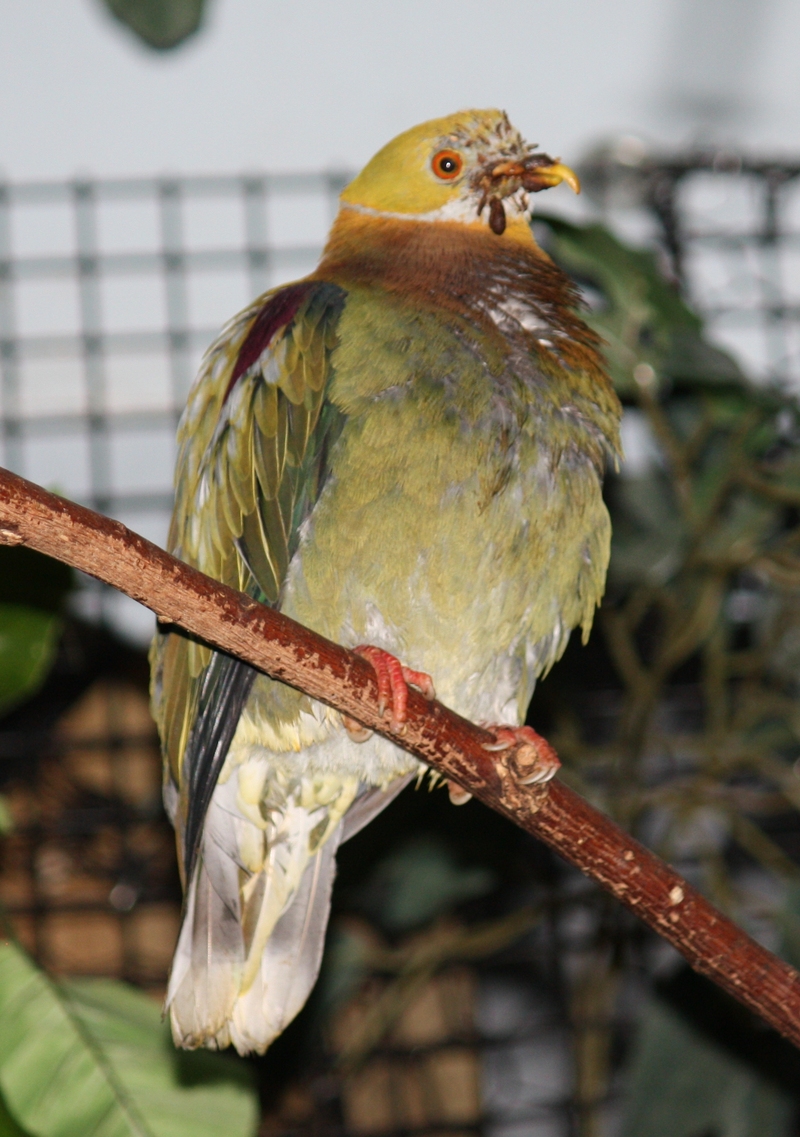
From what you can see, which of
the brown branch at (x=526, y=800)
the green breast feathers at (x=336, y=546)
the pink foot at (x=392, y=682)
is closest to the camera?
the brown branch at (x=526, y=800)

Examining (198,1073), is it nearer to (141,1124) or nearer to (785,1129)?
(141,1124)

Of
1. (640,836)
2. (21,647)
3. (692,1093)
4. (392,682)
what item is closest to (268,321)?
(392,682)

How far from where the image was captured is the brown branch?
876mm

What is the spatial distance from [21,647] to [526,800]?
76 cm

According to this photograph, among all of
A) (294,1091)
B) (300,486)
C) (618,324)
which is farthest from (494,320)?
(294,1091)

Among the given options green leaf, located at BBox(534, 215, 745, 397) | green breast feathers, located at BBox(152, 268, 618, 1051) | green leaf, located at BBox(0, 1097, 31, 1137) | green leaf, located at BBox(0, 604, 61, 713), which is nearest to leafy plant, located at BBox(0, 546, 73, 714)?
green leaf, located at BBox(0, 604, 61, 713)

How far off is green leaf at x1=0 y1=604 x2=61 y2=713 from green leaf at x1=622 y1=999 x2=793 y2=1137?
1.07 metres

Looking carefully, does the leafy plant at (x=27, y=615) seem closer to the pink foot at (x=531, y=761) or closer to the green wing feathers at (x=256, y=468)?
the green wing feathers at (x=256, y=468)

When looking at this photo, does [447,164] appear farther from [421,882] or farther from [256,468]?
[421,882]

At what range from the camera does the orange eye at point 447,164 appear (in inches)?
54.1

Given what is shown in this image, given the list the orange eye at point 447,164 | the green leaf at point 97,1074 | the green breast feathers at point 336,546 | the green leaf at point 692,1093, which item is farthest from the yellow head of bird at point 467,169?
the green leaf at point 692,1093

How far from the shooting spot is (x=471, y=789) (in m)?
1.04

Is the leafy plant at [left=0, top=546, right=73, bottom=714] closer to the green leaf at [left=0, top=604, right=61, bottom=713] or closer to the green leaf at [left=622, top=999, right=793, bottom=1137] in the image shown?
the green leaf at [left=0, top=604, right=61, bottom=713]

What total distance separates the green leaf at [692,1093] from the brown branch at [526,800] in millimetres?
754
